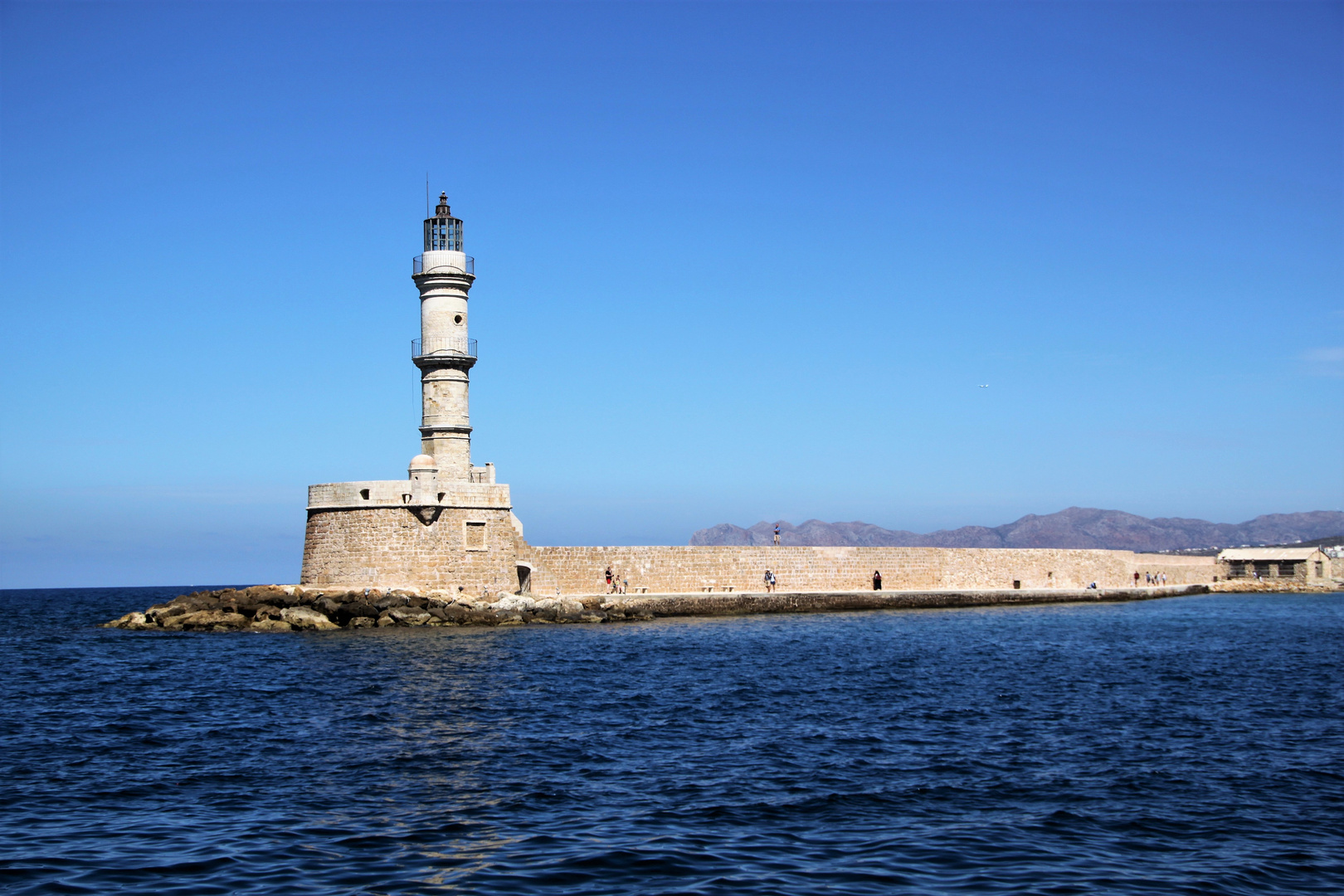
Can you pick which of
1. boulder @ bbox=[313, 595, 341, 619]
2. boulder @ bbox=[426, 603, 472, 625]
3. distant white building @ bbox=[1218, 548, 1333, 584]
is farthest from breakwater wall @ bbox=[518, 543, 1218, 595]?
distant white building @ bbox=[1218, 548, 1333, 584]

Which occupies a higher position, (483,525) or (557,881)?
(483,525)

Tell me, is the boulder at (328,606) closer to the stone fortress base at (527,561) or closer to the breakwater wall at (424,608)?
the breakwater wall at (424,608)

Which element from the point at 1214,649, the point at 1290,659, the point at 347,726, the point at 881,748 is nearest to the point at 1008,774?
the point at 881,748

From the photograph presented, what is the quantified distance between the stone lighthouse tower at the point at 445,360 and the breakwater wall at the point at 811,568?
10.0 feet

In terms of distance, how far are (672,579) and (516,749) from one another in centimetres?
1931

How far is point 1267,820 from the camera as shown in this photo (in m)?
9.18

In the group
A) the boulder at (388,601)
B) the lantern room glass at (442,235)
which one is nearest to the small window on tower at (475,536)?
the boulder at (388,601)

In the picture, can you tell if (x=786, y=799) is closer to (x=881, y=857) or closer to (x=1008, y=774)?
(x=881, y=857)

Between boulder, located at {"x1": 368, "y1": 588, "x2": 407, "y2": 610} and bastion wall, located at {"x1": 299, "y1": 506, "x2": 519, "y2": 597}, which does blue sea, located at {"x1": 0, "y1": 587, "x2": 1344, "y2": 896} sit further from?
bastion wall, located at {"x1": 299, "y1": 506, "x2": 519, "y2": 597}

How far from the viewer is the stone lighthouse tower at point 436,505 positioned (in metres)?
26.4

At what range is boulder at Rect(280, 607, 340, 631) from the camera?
2580 cm

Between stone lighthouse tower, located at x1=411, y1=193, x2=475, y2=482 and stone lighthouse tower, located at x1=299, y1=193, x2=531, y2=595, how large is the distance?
0.02 metres

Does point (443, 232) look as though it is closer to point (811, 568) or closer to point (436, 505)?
point (436, 505)

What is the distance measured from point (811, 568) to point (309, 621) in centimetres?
1468
